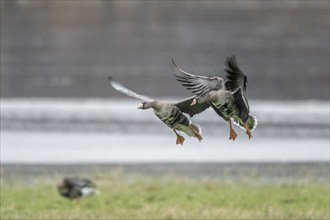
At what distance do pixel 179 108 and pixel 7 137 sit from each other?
33.1 ft

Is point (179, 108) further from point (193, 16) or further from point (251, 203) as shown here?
point (193, 16)

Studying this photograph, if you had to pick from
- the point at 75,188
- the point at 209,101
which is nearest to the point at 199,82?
the point at 209,101

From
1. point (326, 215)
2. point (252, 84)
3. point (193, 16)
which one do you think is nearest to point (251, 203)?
point (326, 215)

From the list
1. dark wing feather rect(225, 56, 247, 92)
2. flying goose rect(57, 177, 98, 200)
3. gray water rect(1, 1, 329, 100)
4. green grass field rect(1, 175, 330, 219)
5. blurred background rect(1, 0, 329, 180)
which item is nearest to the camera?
dark wing feather rect(225, 56, 247, 92)

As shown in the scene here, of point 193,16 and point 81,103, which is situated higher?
point 193,16

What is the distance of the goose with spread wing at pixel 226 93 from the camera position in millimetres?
3467

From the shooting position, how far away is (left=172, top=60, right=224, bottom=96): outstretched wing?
348cm

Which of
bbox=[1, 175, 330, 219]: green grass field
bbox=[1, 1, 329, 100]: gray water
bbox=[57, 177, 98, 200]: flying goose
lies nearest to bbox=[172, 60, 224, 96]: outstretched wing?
bbox=[1, 175, 330, 219]: green grass field

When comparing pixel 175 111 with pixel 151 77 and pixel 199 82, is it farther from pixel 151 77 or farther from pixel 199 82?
pixel 151 77

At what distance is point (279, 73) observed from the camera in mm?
20938

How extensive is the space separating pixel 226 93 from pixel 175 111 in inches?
7.6

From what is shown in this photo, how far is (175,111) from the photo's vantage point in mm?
3518

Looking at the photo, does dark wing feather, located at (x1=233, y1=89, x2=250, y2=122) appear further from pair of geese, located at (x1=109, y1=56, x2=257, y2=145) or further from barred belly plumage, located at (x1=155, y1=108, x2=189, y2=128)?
barred belly plumage, located at (x1=155, y1=108, x2=189, y2=128)

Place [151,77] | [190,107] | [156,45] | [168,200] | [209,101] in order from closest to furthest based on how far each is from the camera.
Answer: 1. [209,101]
2. [190,107]
3. [168,200]
4. [151,77]
5. [156,45]
